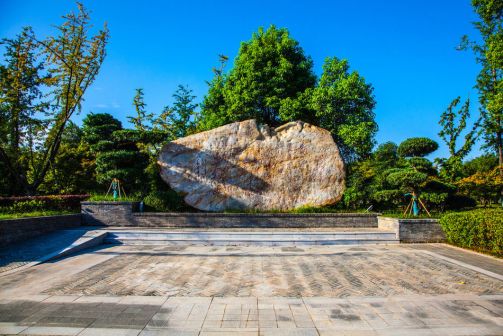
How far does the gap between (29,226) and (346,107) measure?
17.6m

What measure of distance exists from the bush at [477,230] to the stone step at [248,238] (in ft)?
6.34

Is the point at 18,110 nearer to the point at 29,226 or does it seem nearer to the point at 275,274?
the point at 29,226

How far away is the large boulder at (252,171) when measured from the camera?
1467cm

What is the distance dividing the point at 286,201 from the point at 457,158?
1175cm

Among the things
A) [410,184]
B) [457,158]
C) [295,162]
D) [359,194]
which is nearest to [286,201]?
[295,162]

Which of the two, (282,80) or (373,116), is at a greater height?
(282,80)

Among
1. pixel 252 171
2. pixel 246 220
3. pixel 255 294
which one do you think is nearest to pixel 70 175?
pixel 252 171


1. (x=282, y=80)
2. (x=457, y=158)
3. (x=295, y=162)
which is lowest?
(x=295, y=162)

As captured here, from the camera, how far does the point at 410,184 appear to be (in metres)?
12.0

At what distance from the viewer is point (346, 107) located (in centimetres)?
1828

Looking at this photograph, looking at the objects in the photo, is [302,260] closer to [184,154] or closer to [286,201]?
[286,201]

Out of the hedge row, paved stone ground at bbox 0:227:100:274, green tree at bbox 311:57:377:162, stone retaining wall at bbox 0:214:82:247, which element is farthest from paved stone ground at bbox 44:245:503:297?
green tree at bbox 311:57:377:162

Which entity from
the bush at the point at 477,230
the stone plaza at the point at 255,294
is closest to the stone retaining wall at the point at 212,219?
the bush at the point at 477,230

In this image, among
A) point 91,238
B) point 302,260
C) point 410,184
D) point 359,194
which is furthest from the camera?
point 359,194
